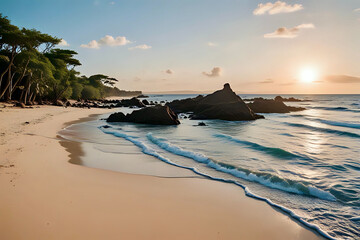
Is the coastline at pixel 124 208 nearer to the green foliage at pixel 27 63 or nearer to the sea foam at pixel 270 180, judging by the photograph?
the sea foam at pixel 270 180

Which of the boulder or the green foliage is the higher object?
the green foliage

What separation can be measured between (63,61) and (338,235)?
51.5m

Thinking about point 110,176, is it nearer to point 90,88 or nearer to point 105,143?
point 105,143

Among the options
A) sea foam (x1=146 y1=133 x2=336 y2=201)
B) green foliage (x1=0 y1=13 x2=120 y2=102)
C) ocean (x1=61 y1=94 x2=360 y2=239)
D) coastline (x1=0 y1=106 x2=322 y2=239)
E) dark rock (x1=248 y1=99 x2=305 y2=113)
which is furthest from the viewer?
dark rock (x1=248 y1=99 x2=305 y2=113)

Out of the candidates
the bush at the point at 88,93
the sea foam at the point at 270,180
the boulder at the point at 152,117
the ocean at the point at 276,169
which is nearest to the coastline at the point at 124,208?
the ocean at the point at 276,169

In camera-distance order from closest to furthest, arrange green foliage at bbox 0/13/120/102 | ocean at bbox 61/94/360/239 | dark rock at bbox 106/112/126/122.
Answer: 1. ocean at bbox 61/94/360/239
2. dark rock at bbox 106/112/126/122
3. green foliage at bbox 0/13/120/102

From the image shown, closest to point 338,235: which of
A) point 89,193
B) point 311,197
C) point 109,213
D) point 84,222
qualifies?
point 311,197

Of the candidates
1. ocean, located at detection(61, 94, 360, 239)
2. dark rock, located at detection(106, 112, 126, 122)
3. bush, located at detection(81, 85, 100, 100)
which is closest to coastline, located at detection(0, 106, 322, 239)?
ocean, located at detection(61, 94, 360, 239)

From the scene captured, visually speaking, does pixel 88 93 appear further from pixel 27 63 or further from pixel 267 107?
pixel 267 107

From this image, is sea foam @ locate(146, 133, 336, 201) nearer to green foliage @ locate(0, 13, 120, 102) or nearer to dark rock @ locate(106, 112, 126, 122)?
dark rock @ locate(106, 112, 126, 122)

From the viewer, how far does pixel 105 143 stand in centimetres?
1151

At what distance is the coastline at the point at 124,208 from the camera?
3748mm

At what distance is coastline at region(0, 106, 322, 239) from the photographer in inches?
148

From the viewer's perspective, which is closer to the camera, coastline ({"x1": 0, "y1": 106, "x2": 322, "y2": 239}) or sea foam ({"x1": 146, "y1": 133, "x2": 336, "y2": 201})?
coastline ({"x1": 0, "y1": 106, "x2": 322, "y2": 239})
